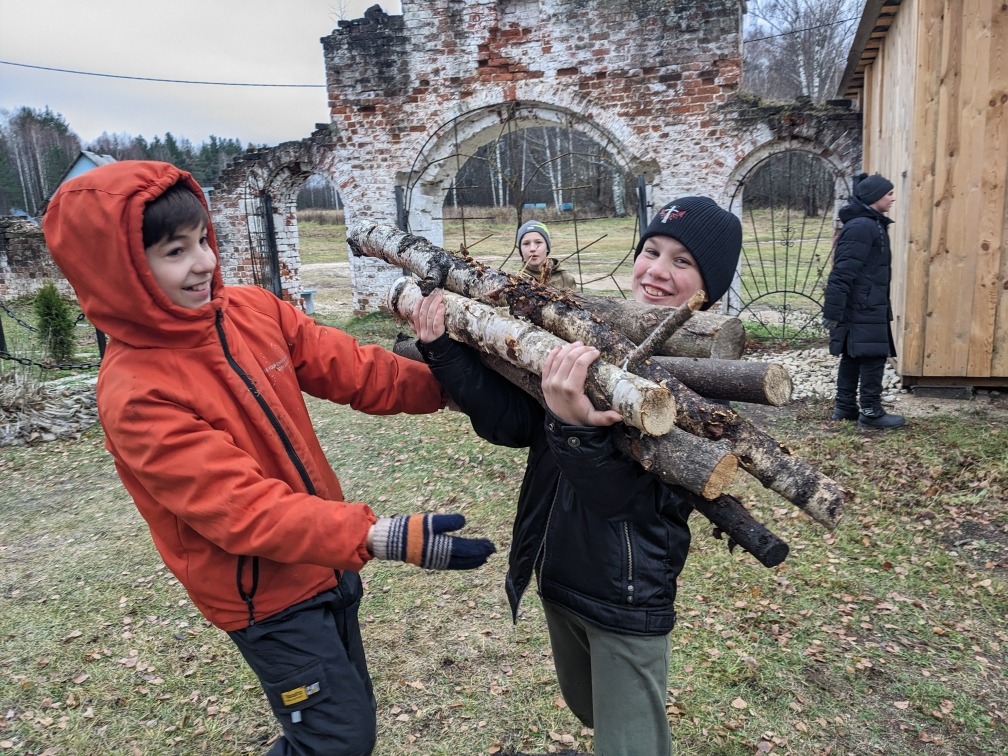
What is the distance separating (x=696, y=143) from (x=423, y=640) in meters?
8.47

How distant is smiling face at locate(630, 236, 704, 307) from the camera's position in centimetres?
200

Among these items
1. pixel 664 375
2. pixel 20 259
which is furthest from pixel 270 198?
pixel 664 375

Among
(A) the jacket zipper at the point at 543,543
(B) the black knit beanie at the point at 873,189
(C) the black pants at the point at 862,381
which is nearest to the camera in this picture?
(A) the jacket zipper at the point at 543,543

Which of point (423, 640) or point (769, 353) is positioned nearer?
point (423, 640)

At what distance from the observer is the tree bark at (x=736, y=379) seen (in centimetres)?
162

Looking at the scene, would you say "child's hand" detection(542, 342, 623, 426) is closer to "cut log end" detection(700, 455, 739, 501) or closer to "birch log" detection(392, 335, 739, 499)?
"birch log" detection(392, 335, 739, 499)

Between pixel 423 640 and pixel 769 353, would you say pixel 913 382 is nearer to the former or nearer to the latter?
pixel 769 353

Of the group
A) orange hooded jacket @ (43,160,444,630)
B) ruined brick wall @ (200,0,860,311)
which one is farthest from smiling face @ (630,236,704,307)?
ruined brick wall @ (200,0,860,311)

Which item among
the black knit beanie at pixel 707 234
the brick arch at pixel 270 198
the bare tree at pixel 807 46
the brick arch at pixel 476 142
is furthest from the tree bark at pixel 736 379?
the bare tree at pixel 807 46

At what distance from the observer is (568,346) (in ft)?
5.03

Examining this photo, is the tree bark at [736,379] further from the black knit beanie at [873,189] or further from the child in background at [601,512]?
the black knit beanie at [873,189]

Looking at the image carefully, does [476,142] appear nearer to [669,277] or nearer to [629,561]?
[669,277]

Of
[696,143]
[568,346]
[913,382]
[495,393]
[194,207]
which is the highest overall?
[696,143]

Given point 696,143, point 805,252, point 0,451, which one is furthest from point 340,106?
point 805,252
